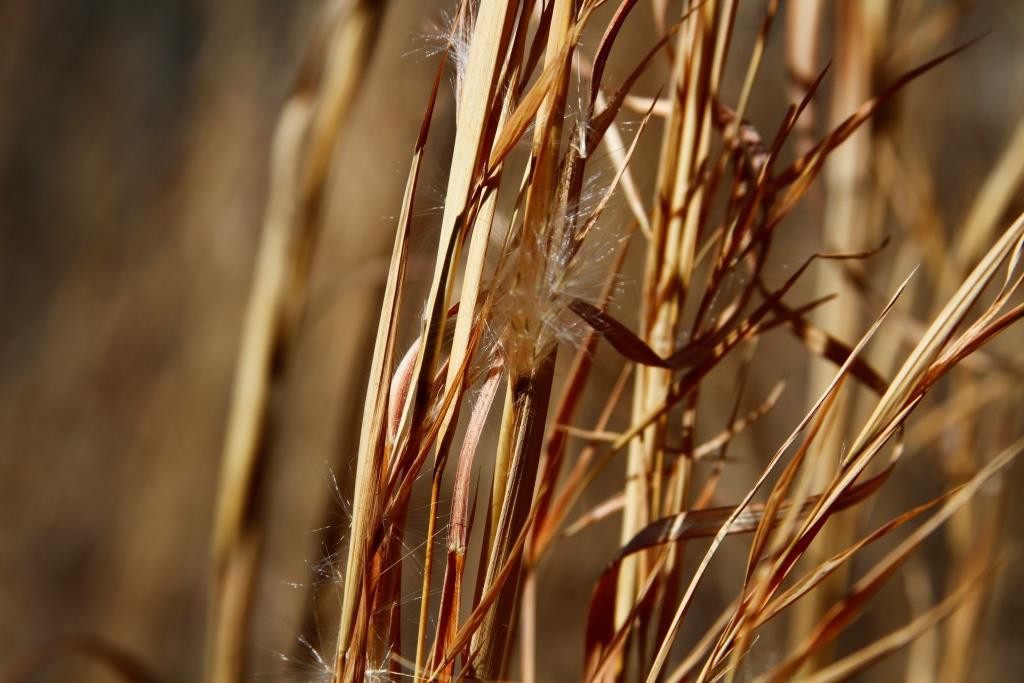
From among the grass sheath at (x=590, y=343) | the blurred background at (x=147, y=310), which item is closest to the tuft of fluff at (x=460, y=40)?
the grass sheath at (x=590, y=343)

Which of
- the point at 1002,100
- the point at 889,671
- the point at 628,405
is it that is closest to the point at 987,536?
the point at 628,405

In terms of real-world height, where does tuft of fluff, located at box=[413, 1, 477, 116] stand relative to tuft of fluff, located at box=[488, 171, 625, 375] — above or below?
above

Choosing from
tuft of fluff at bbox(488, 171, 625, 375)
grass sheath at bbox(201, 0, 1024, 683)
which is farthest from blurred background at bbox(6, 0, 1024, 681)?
tuft of fluff at bbox(488, 171, 625, 375)

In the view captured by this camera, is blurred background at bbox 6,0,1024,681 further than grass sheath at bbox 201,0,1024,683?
Yes

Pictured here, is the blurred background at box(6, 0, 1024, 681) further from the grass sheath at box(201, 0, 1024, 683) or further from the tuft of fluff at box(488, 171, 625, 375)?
the tuft of fluff at box(488, 171, 625, 375)

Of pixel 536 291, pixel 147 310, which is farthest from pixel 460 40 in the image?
pixel 147 310

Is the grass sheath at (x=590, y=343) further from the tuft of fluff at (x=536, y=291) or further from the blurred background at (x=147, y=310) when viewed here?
the blurred background at (x=147, y=310)
